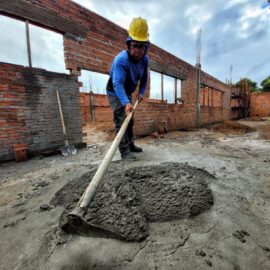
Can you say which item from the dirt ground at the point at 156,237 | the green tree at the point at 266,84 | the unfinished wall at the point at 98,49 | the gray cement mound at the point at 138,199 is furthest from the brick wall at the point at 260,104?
the gray cement mound at the point at 138,199

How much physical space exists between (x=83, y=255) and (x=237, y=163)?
2241mm

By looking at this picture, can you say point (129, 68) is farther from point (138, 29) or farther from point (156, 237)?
point (156, 237)

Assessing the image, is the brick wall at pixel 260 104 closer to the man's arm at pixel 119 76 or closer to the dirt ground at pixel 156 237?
the dirt ground at pixel 156 237

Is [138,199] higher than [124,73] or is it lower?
lower

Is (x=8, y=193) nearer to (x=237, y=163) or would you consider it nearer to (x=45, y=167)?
(x=45, y=167)

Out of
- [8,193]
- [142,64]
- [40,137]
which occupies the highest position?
[142,64]

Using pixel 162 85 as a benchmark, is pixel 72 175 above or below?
→ below

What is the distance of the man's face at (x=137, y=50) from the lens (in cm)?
207

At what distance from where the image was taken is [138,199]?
1.25 m

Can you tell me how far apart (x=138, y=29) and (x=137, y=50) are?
23cm

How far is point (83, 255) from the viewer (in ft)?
2.77

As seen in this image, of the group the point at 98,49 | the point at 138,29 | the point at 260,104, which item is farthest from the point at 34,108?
the point at 260,104

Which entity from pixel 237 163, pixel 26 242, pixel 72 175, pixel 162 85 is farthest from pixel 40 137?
pixel 162 85

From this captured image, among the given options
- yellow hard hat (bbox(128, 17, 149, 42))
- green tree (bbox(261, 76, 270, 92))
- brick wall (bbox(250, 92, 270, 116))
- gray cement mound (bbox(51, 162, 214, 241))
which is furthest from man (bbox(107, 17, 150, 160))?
green tree (bbox(261, 76, 270, 92))
